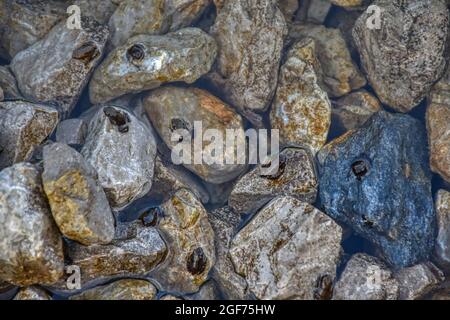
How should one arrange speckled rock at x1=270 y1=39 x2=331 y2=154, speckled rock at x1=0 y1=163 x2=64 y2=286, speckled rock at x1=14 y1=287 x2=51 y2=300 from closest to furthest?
speckled rock at x1=0 y1=163 x2=64 y2=286
speckled rock at x1=14 y1=287 x2=51 y2=300
speckled rock at x1=270 y1=39 x2=331 y2=154

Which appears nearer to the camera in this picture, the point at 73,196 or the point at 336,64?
the point at 73,196

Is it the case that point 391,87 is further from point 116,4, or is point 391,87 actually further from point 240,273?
point 116,4

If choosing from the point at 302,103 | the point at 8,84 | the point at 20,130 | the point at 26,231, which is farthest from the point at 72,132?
the point at 302,103

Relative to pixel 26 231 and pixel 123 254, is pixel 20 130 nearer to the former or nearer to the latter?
pixel 26 231

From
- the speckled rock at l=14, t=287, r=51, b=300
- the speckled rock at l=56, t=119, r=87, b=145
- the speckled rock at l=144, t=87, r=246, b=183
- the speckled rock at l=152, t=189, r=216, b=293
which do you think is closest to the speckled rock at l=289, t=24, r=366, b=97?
the speckled rock at l=144, t=87, r=246, b=183

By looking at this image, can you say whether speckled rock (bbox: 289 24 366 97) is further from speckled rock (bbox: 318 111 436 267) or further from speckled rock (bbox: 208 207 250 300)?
speckled rock (bbox: 208 207 250 300)

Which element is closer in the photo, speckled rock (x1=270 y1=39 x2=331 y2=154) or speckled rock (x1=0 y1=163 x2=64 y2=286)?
speckled rock (x1=0 y1=163 x2=64 y2=286)

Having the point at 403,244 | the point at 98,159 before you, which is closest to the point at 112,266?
the point at 98,159

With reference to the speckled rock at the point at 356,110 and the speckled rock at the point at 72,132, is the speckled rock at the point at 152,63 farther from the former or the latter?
the speckled rock at the point at 356,110
